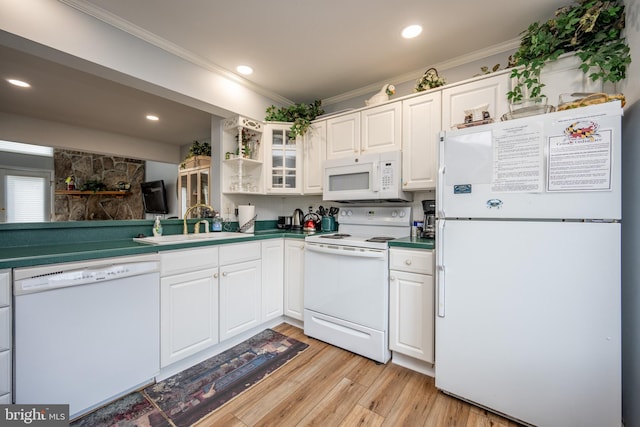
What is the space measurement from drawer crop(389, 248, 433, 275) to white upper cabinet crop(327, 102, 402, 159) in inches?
37.1

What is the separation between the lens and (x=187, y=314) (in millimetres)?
1828

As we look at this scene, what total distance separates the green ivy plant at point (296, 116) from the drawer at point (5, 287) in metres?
2.26

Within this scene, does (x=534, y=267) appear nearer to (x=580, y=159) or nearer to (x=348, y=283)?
(x=580, y=159)

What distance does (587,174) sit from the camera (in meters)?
1.20

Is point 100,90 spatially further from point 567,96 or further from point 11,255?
point 567,96

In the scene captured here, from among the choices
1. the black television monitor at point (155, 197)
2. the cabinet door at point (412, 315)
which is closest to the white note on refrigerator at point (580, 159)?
the cabinet door at point (412, 315)

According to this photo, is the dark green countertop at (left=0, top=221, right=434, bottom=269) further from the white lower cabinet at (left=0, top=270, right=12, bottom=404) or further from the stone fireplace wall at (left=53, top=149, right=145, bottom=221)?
the stone fireplace wall at (left=53, top=149, right=145, bottom=221)

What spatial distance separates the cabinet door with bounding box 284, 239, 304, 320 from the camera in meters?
2.47

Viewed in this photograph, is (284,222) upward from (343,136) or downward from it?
downward

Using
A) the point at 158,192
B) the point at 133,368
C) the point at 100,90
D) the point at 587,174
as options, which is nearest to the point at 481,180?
the point at 587,174

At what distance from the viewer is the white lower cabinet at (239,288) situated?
206 centimetres

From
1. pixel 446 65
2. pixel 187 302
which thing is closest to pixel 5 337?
pixel 187 302

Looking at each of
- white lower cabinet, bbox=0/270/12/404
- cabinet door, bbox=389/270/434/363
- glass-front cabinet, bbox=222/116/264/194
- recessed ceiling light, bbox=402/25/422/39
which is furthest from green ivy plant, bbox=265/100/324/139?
white lower cabinet, bbox=0/270/12/404

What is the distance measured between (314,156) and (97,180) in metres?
5.25
